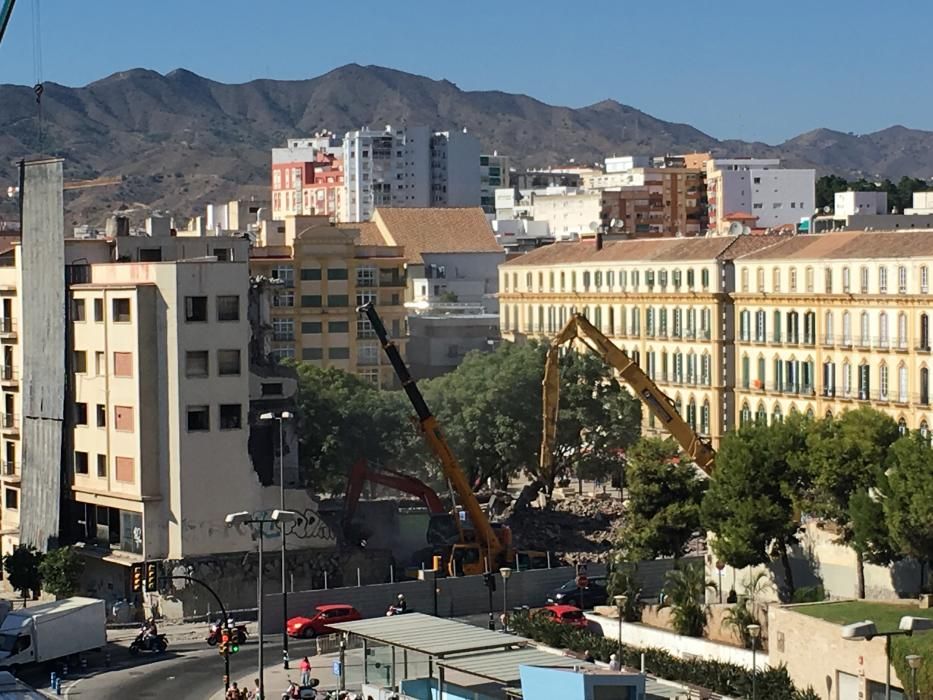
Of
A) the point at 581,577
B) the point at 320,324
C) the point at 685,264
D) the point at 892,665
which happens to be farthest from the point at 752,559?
the point at 320,324

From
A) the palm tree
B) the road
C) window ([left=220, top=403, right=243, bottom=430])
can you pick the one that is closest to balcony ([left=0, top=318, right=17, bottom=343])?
window ([left=220, top=403, right=243, bottom=430])

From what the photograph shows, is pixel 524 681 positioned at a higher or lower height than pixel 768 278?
lower

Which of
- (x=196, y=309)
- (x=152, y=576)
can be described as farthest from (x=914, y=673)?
(x=196, y=309)

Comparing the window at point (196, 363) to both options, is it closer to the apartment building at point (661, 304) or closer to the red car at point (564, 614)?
the red car at point (564, 614)

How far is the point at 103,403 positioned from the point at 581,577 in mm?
19408

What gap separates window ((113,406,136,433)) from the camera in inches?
3130

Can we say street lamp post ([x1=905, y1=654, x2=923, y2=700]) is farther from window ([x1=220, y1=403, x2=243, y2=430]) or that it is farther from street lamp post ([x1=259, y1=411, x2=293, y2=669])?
window ([x1=220, y1=403, x2=243, y2=430])

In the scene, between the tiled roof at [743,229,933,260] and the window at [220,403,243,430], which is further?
the tiled roof at [743,229,933,260]

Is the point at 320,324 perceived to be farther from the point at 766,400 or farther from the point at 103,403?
the point at 103,403

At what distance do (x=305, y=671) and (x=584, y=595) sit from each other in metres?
15.7

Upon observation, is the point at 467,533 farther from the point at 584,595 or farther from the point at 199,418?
the point at 199,418

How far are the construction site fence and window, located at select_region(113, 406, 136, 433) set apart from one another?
33.1 ft

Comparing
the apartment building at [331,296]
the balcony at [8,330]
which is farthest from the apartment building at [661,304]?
the balcony at [8,330]

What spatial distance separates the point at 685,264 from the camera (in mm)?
121188
